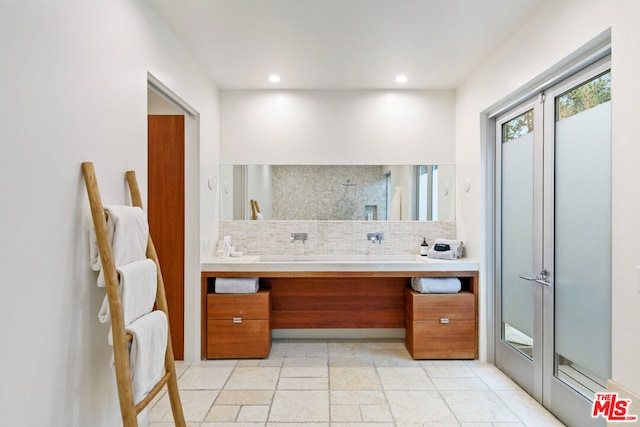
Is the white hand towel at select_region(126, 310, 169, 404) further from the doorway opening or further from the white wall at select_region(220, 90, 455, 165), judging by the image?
the white wall at select_region(220, 90, 455, 165)

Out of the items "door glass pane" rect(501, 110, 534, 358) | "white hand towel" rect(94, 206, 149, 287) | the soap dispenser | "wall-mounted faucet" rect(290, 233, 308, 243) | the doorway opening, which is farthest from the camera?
"wall-mounted faucet" rect(290, 233, 308, 243)

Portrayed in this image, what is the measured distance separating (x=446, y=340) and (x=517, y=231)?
1.14 metres

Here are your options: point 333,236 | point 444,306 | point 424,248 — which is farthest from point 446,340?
point 333,236

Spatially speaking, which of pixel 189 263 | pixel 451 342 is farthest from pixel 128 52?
pixel 451 342

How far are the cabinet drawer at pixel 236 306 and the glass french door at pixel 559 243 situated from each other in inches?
80.0

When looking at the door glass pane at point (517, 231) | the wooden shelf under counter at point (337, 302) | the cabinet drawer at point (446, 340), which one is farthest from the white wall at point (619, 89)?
the wooden shelf under counter at point (337, 302)

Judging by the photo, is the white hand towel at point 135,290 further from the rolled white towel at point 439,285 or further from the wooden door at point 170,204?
the rolled white towel at point 439,285

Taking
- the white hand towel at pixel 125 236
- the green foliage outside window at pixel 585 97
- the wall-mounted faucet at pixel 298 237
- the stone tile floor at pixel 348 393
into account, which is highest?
the green foliage outside window at pixel 585 97

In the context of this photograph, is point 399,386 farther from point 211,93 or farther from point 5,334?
point 211,93

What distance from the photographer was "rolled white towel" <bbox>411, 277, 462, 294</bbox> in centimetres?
329

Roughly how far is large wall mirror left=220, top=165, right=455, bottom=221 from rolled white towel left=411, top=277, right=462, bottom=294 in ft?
2.57

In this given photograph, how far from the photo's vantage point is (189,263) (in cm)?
321

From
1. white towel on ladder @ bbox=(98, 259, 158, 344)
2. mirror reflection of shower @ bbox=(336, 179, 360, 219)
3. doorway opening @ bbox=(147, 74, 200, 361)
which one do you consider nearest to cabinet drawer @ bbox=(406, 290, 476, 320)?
mirror reflection of shower @ bbox=(336, 179, 360, 219)

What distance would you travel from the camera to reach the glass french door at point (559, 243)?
77.0 inches
